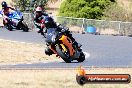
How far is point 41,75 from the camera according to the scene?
58.4 feet

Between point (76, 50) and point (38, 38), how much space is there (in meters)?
20.3

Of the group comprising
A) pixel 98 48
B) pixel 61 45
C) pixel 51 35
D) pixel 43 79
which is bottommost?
pixel 98 48

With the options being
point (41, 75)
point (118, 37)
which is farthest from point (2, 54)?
point (118, 37)

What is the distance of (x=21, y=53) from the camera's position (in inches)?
982

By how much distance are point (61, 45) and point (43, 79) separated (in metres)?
4.20

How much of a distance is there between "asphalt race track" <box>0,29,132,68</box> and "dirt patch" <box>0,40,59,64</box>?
132 centimetres

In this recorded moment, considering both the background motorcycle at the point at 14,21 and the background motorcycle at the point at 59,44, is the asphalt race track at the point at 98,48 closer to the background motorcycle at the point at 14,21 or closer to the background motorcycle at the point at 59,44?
the background motorcycle at the point at 14,21

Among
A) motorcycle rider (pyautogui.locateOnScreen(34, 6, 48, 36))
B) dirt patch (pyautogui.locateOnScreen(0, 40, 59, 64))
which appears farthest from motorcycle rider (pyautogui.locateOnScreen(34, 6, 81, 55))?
dirt patch (pyautogui.locateOnScreen(0, 40, 59, 64))

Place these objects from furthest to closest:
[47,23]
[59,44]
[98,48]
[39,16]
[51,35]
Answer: [98,48]
[39,16]
[59,44]
[51,35]
[47,23]

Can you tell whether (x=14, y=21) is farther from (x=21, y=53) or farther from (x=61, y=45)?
(x=61, y=45)

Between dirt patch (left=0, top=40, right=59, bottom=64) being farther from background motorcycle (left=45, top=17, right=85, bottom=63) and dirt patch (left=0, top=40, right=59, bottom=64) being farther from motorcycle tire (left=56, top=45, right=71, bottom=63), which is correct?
motorcycle tire (left=56, top=45, right=71, bottom=63)

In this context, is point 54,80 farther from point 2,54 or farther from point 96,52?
point 96,52

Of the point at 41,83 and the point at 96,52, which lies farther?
the point at 96,52

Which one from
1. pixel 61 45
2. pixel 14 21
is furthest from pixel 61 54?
pixel 14 21
